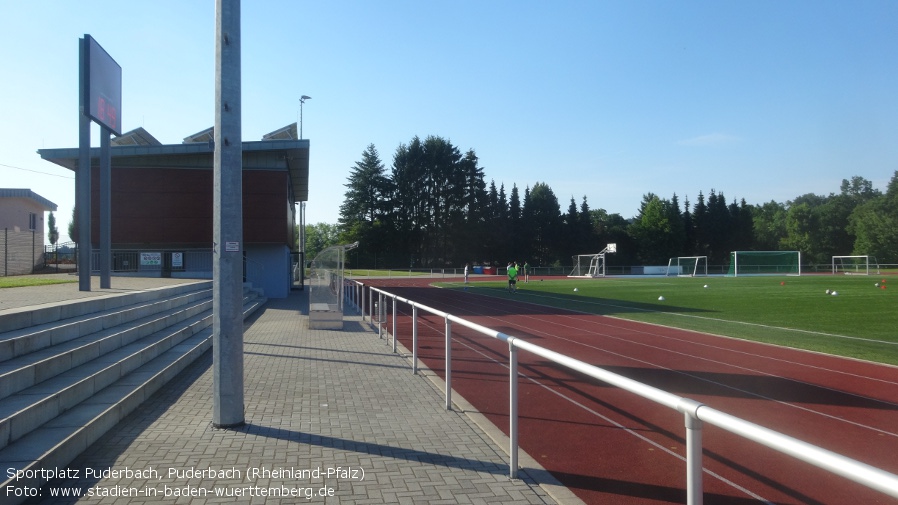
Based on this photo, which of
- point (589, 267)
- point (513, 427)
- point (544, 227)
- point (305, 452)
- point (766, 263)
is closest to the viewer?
point (513, 427)

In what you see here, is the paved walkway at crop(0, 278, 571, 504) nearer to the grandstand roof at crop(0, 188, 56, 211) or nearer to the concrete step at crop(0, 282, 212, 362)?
the concrete step at crop(0, 282, 212, 362)

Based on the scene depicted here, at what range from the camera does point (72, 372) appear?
7062 millimetres

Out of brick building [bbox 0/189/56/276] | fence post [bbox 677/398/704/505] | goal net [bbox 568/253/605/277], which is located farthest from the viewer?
goal net [bbox 568/253/605/277]

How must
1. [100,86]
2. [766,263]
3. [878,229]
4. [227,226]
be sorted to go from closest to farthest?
[227,226] → [100,86] → [766,263] → [878,229]

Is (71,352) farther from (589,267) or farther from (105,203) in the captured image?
(589,267)

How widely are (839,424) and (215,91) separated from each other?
7.59 m

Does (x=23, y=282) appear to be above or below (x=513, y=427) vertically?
above

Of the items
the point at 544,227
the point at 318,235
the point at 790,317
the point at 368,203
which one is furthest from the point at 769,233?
the point at 790,317

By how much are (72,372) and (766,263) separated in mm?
74675

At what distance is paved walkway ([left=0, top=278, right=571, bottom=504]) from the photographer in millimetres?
Answer: 4668

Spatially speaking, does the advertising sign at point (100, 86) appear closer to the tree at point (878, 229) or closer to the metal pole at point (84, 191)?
the metal pole at point (84, 191)

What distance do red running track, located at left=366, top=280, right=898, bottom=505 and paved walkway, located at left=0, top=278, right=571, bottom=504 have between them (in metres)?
0.67

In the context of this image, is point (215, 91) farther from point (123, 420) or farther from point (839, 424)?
point (839, 424)

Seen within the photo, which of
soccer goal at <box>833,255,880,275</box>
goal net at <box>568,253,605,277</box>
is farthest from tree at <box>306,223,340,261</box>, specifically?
soccer goal at <box>833,255,880,275</box>
